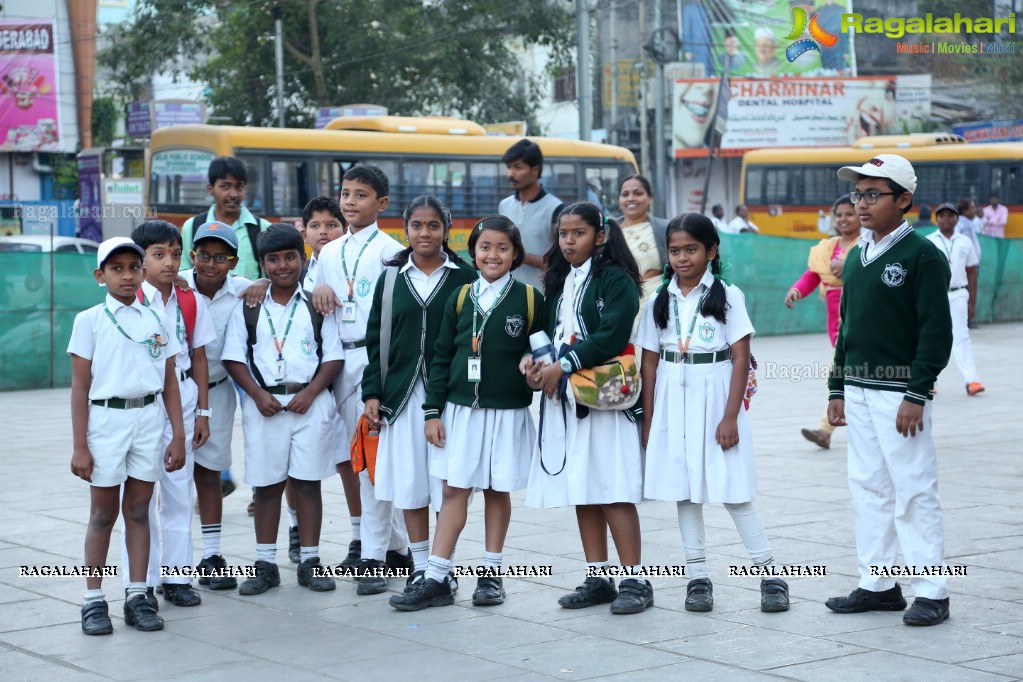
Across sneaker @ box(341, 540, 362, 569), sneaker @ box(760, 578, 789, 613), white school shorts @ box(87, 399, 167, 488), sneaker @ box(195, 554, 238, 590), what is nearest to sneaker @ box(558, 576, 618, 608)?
sneaker @ box(760, 578, 789, 613)

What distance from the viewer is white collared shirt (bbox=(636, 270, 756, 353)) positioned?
5633 millimetres

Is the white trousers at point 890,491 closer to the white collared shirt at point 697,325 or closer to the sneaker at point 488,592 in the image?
the white collared shirt at point 697,325

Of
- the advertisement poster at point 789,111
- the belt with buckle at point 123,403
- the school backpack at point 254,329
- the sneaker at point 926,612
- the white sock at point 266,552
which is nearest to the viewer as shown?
the sneaker at point 926,612

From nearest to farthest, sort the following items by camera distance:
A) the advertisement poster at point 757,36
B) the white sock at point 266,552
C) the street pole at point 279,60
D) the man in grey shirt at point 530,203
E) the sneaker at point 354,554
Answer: the white sock at point 266,552 < the sneaker at point 354,554 < the man in grey shirt at point 530,203 < the street pole at point 279,60 < the advertisement poster at point 757,36

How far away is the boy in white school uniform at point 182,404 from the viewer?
5895 mm

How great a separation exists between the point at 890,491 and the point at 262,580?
2.81 meters

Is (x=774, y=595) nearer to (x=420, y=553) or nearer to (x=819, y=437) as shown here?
(x=420, y=553)

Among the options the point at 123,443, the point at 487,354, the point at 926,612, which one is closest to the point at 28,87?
the point at 123,443

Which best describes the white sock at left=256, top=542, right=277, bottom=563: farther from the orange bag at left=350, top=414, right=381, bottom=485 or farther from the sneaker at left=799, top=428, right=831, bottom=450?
the sneaker at left=799, top=428, right=831, bottom=450

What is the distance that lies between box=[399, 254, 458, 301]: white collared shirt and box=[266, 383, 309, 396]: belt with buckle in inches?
29.8

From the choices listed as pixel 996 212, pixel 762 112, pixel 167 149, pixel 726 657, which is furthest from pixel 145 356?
pixel 762 112

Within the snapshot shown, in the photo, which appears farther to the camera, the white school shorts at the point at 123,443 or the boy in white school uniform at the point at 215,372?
the boy in white school uniform at the point at 215,372

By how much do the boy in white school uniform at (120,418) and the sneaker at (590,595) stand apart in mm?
1707

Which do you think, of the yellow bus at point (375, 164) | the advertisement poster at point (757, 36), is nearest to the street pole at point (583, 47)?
the yellow bus at point (375, 164)
